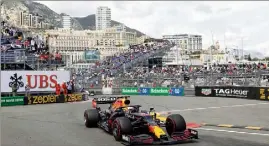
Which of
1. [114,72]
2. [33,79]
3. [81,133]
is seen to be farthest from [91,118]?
[114,72]

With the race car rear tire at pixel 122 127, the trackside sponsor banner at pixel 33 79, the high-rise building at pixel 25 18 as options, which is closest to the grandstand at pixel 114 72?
the trackside sponsor banner at pixel 33 79

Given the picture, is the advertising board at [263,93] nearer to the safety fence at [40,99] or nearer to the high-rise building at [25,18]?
the safety fence at [40,99]

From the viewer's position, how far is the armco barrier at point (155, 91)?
37044mm

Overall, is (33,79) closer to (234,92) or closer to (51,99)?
(51,99)

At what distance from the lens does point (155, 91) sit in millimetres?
38188

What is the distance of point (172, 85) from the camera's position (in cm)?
3778

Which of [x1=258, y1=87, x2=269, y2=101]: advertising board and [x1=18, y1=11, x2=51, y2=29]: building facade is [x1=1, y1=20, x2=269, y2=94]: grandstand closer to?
[x1=258, y1=87, x2=269, y2=101]: advertising board

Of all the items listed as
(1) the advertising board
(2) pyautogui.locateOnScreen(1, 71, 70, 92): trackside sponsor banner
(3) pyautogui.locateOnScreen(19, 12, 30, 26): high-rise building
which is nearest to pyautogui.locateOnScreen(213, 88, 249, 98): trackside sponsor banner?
(1) the advertising board

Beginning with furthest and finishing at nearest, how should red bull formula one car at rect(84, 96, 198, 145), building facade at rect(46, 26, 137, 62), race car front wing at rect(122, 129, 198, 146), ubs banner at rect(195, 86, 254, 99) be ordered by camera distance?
building facade at rect(46, 26, 137, 62) < ubs banner at rect(195, 86, 254, 99) < red bull formula one car at rect(84, 96, 198, 145) < race car front wing at rect(122, 129, 198, 146)

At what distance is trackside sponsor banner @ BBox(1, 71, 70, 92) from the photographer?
31173 mm

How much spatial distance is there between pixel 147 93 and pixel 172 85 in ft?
9.51

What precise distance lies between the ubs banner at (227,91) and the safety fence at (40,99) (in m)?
11.3

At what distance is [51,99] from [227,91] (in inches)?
593

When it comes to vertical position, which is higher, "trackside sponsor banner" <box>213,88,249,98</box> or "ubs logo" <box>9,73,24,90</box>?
"ubs logo" <box>9,73,24,90</box>
